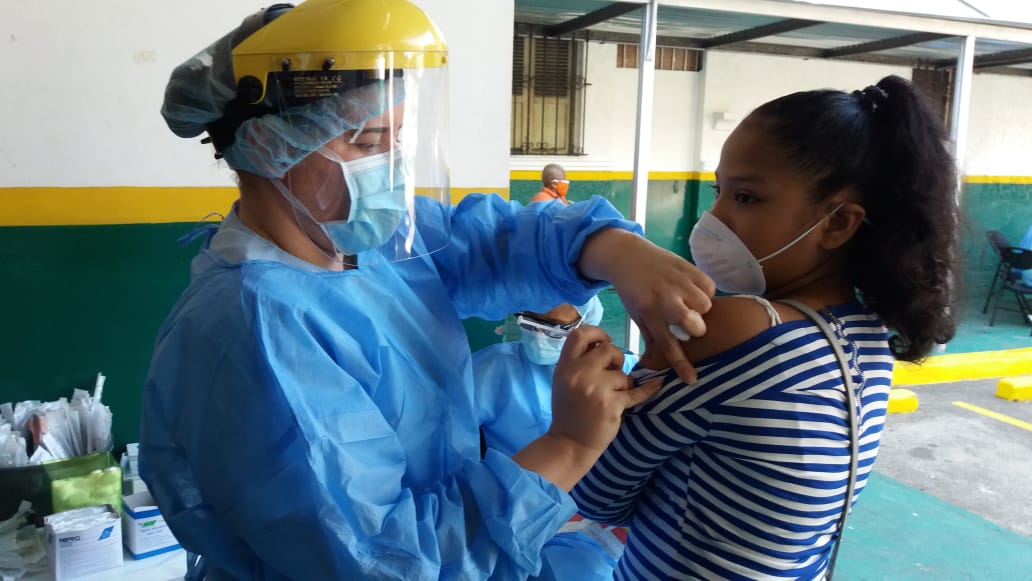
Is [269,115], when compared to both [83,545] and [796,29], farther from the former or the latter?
[796,29]

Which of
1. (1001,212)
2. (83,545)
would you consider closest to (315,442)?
(83,545)

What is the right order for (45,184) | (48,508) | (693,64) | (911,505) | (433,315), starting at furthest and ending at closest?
(693,64), (911,505), (45,184), (48,508), (433,315)

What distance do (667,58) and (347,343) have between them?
24.3 feet

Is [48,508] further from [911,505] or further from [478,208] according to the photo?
[911,505]

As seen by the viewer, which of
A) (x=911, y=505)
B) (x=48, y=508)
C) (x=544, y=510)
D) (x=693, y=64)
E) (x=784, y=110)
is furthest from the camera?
(x=693, y=64)

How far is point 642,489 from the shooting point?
0.98m

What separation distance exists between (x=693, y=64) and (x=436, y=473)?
24.6 feet

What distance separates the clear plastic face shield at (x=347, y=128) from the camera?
2.89 feet

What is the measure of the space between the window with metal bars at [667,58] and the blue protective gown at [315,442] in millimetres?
6946

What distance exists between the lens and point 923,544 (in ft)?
10.7

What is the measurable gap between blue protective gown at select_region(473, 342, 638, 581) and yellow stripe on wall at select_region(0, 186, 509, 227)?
1.63 metres

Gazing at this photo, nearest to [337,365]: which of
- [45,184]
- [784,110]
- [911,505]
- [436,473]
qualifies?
[436,473]

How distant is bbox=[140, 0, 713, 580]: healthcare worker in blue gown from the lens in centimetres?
76

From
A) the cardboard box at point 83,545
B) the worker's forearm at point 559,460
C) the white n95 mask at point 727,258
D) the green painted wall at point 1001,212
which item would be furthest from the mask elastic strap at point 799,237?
the green painted wall at point 1001,212
